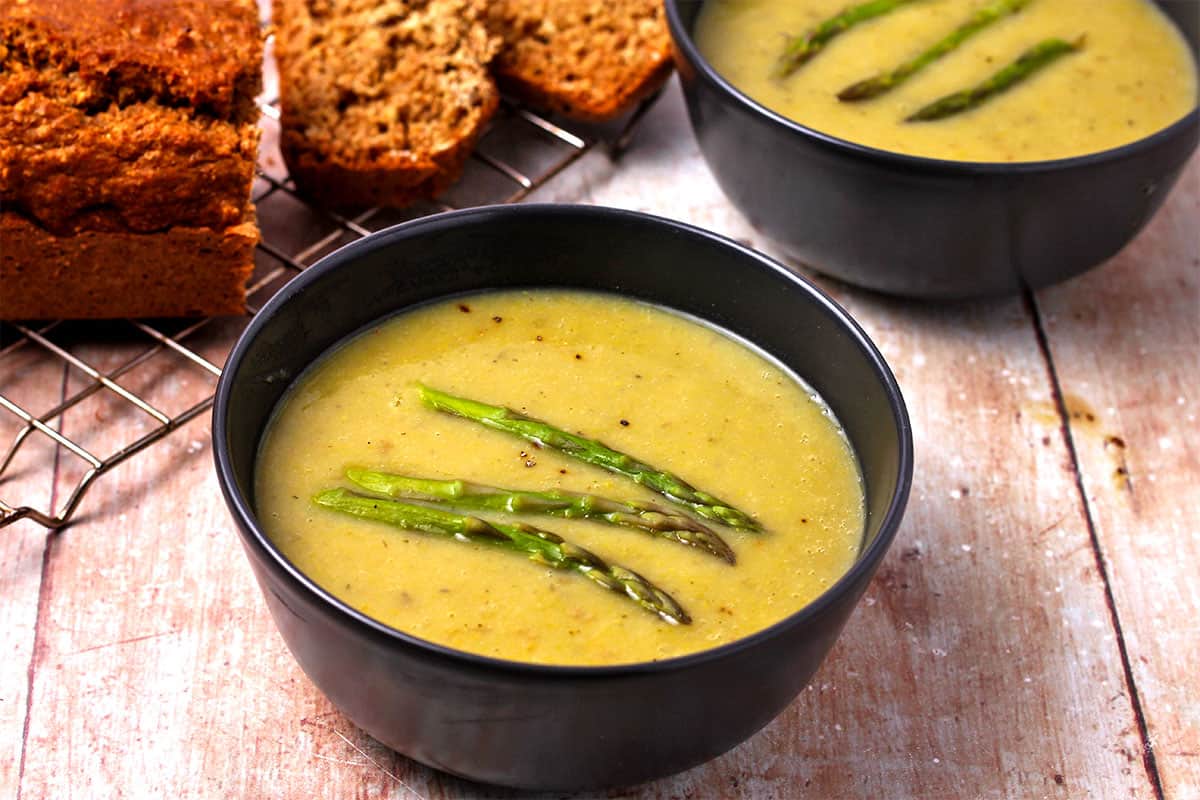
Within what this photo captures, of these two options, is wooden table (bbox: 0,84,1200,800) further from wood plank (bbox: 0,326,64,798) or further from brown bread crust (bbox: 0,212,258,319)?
brown bread crust (bbox: 0,212,258,319)

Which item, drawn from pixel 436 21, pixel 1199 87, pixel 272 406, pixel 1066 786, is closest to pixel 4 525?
pixel 272 406

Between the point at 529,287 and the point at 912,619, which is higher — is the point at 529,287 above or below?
above

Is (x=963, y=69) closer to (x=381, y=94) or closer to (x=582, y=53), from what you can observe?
(x=582, y=53)

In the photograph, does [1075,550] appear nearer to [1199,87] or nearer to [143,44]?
[1199,87]

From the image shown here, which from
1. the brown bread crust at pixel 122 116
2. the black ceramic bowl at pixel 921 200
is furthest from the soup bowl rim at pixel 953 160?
the brown bread crust at pixel 122 116

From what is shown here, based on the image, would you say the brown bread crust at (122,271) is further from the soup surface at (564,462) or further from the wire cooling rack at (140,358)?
the soup surface at (564,462)

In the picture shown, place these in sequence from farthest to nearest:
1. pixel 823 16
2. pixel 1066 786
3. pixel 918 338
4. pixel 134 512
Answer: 1. pixel 823 16
2. pixel 918 338
3. pixel 134 512
4. pixel 1066 786

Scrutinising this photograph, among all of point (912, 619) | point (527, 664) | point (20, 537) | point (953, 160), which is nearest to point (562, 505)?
point (527, 664)
